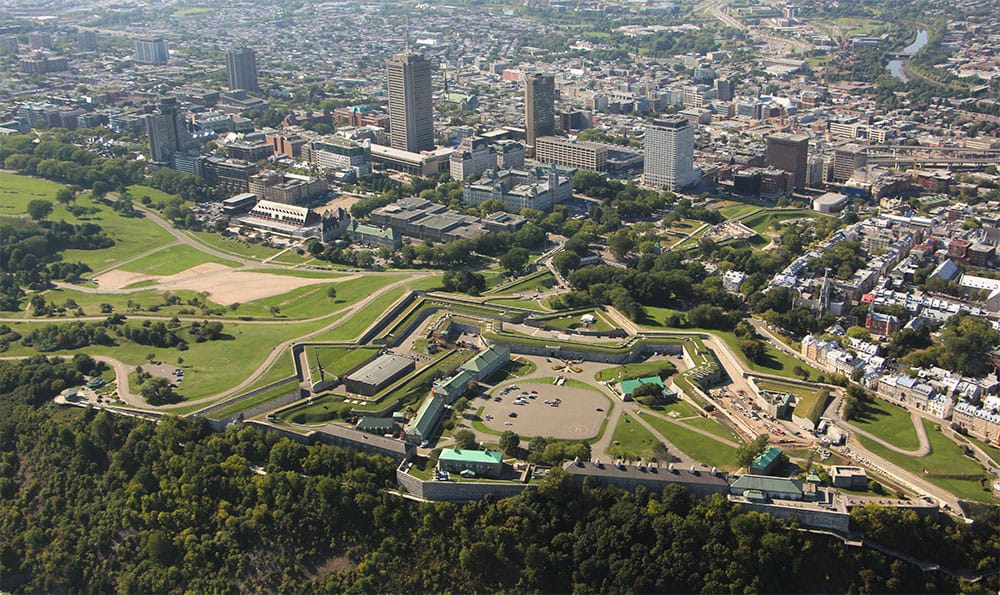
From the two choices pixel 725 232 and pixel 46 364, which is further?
pixel 725 232

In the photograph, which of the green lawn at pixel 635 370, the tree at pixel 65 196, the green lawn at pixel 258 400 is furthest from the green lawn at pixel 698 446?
the tree at pixel 65 196

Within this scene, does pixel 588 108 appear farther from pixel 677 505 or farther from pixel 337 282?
pixel 677 505

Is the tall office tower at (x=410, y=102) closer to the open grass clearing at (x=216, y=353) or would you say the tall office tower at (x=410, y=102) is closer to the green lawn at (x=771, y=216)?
the green lawn at (x=771, y=216)

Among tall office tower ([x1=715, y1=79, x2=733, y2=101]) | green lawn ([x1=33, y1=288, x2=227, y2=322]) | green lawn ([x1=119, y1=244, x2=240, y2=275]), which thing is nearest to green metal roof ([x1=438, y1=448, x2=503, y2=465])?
green lawn ([x1=33, y1=288, x2=227, y2=322])

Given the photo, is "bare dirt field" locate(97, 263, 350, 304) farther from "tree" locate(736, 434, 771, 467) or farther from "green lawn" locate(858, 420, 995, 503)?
"green lawn" locate(858, 420, 995, 503)

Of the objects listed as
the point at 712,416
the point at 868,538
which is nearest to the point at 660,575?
the point at 868,538
